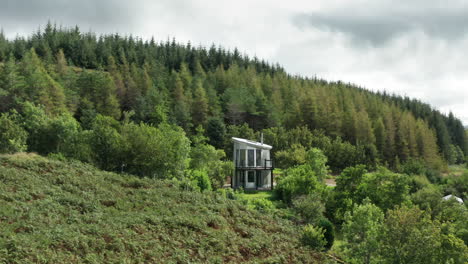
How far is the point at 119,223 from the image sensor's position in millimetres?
16109

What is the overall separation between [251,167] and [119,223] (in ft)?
71.8

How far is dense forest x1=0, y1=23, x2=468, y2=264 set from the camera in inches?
689

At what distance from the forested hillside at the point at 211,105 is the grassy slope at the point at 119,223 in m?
13.4

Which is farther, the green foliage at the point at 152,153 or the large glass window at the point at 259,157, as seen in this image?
the large glass window at the point at 259,157

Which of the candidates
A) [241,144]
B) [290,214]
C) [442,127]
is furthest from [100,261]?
[442,127]

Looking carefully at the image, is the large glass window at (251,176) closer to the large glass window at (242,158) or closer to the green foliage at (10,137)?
the large glass window at (242,158)

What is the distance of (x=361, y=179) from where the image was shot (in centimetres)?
3052

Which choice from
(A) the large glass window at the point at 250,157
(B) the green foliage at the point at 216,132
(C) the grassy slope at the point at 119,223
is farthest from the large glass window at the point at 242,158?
(B) the green foliage at the point at 216,132

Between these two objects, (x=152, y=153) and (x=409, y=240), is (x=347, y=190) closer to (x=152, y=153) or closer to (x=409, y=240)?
(x=409, y=240)

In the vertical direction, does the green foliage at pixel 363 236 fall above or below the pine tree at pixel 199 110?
below

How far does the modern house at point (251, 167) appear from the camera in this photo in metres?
37.3

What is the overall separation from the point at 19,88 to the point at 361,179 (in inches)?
1639

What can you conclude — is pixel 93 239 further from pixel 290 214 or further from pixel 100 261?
pixel 290 214

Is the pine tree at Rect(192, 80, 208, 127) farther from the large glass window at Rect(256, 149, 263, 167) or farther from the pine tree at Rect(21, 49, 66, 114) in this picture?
the large glass window at Rect(256, 149, 263, 167)
